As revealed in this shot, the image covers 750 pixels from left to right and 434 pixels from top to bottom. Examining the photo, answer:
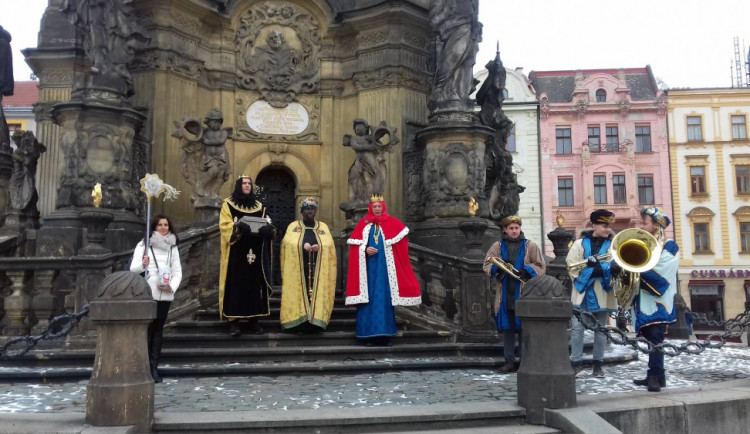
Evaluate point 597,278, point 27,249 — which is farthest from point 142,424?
point 27,249

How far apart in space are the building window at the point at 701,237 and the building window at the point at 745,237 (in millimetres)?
1806

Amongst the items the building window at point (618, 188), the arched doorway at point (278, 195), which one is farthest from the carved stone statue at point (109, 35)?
the building window at point (618, 188)

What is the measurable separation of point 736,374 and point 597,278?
2.39m

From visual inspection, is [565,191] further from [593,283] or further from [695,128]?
[593,283]

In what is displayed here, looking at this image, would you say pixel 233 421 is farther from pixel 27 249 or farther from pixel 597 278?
pixel 27 249

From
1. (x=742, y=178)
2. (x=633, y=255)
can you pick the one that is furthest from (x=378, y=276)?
(x=742, y=178)

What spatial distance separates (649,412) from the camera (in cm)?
575

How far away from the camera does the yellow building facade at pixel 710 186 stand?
37625mm

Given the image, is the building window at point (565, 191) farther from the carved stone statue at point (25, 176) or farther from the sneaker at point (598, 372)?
the sneaker at point (598, 372)

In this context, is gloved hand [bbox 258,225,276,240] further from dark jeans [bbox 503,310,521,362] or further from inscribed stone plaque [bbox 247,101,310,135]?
inscribed stone plaque [bbox 247,101,310,135]

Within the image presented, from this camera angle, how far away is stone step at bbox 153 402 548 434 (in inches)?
203

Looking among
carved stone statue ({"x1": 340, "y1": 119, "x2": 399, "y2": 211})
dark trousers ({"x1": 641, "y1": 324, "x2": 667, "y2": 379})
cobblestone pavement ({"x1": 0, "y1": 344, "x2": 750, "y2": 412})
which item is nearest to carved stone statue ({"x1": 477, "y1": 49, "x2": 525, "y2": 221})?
carved stone statue ({"x1": 340, "y1": 119, "x2": 399, "y2": 211})

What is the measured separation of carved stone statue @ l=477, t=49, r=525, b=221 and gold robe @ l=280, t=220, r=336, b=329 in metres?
5.85

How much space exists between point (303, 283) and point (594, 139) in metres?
33.2
